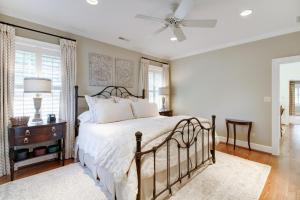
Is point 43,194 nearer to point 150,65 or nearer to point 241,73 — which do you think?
point 150,65

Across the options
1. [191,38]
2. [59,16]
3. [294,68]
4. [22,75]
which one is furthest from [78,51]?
[294,68]

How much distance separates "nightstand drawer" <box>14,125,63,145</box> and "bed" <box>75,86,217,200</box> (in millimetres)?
427

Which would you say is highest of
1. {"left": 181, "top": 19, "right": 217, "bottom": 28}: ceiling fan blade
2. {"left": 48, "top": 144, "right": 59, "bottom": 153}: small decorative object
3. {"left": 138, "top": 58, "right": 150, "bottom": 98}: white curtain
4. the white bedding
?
{"left": 181, "top": 19, "right": 217, "bottom": 28}: ceiling fan blade

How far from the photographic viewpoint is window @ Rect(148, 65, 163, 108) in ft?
17.1

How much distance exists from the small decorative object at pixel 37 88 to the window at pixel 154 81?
3132 millimetres

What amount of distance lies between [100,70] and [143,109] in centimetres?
147

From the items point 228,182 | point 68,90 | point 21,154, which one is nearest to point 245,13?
point 228,182

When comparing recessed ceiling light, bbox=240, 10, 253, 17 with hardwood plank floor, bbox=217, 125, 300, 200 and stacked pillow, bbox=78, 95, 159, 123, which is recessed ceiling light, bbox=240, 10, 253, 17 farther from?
hardwood plank floor, bbox=217, 125, 300, 200

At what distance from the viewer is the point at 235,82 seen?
4.13 meters

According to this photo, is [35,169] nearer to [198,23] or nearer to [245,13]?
[198,23]

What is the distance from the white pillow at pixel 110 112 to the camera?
2.85 metres

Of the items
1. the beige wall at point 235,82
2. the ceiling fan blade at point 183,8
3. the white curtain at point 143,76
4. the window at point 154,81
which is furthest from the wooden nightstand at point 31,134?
the beige wall at point 235,82

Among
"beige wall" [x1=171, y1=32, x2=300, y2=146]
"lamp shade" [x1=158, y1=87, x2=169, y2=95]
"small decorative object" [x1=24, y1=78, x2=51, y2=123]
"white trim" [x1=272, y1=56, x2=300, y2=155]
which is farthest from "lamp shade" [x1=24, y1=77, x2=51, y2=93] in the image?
"white trim" [x1=272, y1=56, x2=300, y2=155]

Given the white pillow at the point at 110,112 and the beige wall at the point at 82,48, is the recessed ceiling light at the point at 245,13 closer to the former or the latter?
the white pillow at the point at 110,112
